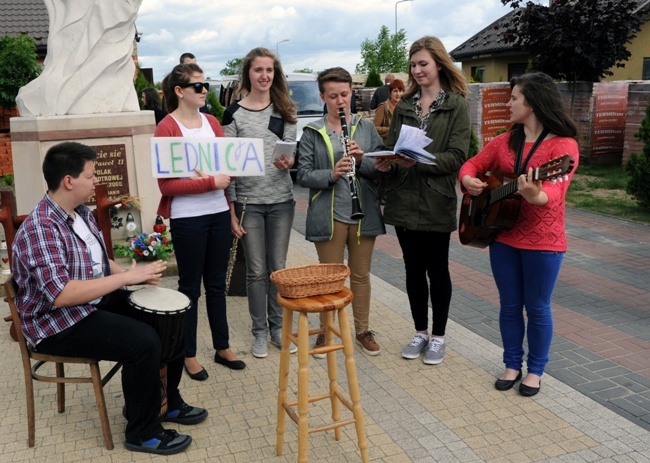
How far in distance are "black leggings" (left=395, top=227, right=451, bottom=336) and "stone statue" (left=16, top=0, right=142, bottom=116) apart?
4.05 meters

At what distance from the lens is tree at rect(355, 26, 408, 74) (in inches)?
2021

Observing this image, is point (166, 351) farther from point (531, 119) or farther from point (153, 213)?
point (153, 213)

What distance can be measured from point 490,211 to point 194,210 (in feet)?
6.18

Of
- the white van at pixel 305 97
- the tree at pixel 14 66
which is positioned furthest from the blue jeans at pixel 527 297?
the tree at pixel 14 66

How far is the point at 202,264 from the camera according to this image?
4.42 meters

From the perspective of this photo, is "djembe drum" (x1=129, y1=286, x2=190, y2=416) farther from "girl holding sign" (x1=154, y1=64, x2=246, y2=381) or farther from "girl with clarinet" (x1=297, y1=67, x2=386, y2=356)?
"girl with clarinet" (x1=297, y1=67, x2=386, y2=356)

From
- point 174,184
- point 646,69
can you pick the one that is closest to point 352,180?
point 174,184

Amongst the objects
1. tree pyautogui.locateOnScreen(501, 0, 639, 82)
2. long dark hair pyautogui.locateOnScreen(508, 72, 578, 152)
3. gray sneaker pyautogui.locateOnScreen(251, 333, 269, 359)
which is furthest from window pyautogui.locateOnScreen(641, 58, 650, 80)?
gray sneaker pyautogui.locateOnScreen(251, 333, 269, 359)

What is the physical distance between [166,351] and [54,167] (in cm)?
113

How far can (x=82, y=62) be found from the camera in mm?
6957

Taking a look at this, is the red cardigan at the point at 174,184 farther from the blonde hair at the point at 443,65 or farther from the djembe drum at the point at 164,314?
the blonde hair at the point at 443,65

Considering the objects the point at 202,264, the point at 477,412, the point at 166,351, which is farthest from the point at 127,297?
the point at 477,412

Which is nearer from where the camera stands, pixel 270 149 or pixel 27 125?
pixel 270 149

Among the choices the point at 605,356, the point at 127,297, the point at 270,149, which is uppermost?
the point at 270,149
